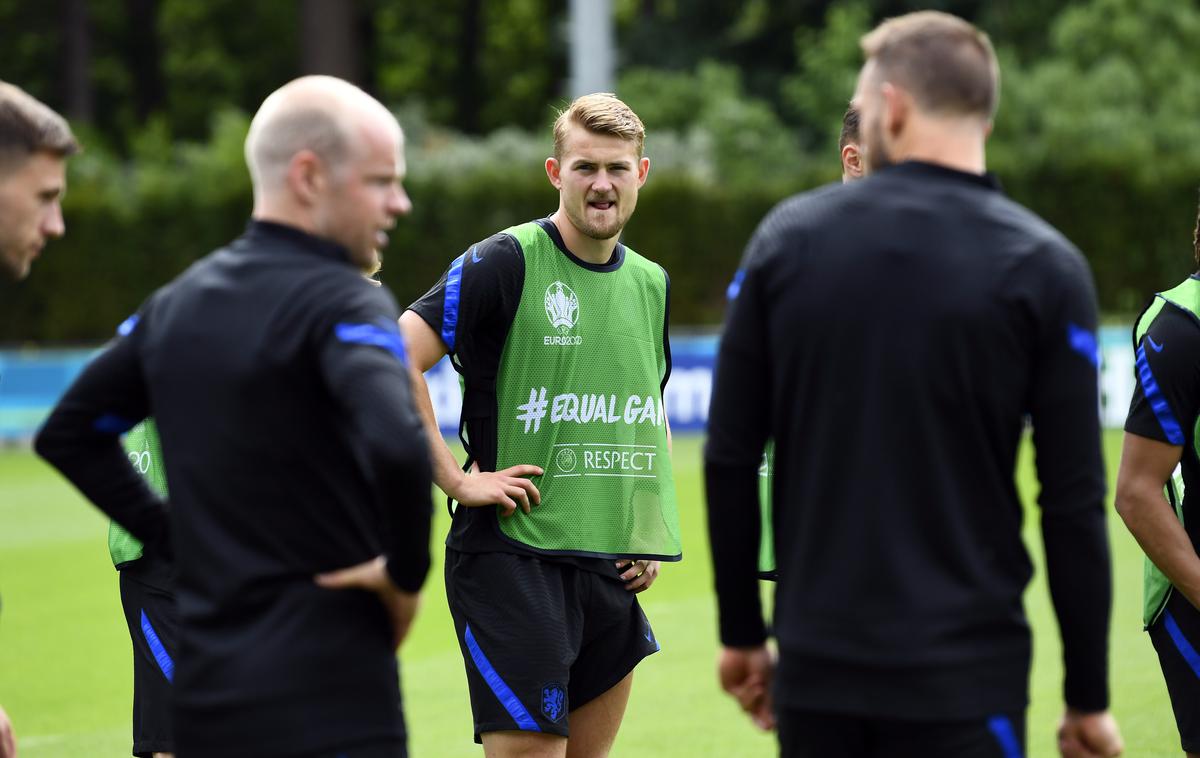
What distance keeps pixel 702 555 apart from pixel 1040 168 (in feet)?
56.8

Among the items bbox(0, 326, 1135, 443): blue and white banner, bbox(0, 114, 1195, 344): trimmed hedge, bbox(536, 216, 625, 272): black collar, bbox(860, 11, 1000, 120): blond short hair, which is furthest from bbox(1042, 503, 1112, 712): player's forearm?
bbox(0, 114, 1195, 344): trimmed hedge

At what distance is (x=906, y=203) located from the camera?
3125 mm

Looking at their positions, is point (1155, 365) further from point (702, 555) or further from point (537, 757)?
point (702, 555)

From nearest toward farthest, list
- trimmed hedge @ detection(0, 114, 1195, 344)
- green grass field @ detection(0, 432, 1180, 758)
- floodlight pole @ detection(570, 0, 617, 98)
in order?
green grass field @ detection(0, 432, 1180, 758) → floodlight pole @ detection(570, 0, 617, 98) → trimmed hedge @ detection(0, 114, 1195, 344)

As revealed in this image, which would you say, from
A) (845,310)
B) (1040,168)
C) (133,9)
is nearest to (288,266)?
(845,310)

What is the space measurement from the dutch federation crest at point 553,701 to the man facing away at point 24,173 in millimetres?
1760

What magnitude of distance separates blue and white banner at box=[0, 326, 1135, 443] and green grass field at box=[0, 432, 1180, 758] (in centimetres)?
442

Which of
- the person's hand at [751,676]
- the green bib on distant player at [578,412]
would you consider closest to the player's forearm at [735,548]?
the person's hand at [751,676]

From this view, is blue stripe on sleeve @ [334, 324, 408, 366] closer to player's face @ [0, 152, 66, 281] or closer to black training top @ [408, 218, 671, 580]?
player's face @ [0, 152, 66, 281]

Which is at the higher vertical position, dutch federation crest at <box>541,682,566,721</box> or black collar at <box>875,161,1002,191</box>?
black collar at <box>875,161,1002,191</box>

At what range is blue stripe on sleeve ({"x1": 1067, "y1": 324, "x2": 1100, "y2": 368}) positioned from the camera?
3.09 metres

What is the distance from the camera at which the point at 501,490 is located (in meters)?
5.04

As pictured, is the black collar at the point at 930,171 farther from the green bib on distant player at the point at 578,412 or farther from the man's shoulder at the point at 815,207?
the green bib on distant player at the point at 578,412

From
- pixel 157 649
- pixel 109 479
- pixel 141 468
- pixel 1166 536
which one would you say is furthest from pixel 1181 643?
pixel 141 468
